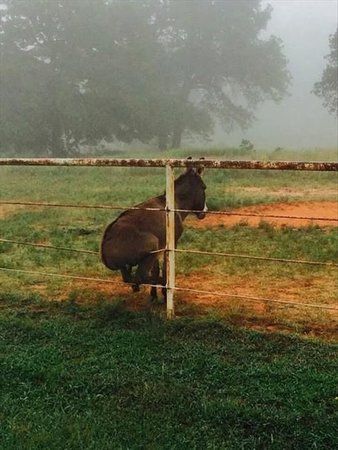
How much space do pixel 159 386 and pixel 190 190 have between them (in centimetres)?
279

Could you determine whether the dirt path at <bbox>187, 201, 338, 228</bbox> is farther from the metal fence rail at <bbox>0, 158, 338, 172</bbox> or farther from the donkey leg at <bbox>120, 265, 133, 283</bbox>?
the metal fence rail at <bbox>0, 158, 338, 172</bbox>

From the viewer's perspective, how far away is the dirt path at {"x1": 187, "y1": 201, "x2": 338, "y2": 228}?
10539 millimetres

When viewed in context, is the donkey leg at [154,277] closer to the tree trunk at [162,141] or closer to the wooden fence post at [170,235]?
the wooden fence post at [170,235]

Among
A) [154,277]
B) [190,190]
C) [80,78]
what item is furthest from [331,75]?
[154,277]

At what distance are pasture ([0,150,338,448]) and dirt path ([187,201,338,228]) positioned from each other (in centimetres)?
181

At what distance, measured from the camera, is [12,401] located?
3.83m

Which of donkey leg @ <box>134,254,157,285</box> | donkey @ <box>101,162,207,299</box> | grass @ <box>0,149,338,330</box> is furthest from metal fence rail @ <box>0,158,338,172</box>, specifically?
grass @ <box>0,149,338,330</box>

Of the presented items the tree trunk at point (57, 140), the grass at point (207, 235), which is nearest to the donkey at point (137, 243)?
the grass at point (207, 235)

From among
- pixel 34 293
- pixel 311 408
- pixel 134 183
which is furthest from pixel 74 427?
pixel 134 183

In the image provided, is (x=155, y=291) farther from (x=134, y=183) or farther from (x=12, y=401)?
(x=134, y=183)

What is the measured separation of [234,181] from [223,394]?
14.4 meters

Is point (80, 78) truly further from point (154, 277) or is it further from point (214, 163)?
point (214, 163)

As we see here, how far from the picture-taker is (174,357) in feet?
14.3

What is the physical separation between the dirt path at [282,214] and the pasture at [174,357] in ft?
5.95
